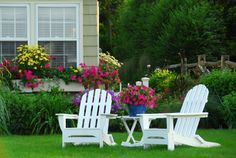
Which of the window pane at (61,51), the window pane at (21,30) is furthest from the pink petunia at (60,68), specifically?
the window pane at (21,30)

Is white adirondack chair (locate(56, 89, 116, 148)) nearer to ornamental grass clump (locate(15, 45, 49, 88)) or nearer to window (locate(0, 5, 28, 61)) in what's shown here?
ornamental grass clump (locate(15, 45, 49, 88))

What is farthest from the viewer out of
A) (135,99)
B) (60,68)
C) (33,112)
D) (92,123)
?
(60,68)

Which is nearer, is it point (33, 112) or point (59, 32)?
point (33, 112)

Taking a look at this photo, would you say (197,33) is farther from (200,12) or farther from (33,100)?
(33,100)

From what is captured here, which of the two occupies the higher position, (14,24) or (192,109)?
(14,24)

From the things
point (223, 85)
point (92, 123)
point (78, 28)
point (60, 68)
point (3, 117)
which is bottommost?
point (3, 117)

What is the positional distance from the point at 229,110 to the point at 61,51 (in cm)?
374

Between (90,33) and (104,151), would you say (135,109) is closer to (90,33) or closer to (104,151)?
(104,151)

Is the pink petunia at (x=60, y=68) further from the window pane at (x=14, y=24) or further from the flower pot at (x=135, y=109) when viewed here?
the flower pot at (x=135, y=109)

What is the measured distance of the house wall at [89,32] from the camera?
46.3ft

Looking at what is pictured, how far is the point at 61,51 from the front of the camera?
14227mm

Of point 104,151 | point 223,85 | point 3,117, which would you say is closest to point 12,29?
point 3,117

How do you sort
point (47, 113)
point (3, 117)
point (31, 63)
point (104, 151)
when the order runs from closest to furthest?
point (104, 151) < point (3, 117) < point (47, 113) < point (31, 63)

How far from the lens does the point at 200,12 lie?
90.3 feet
